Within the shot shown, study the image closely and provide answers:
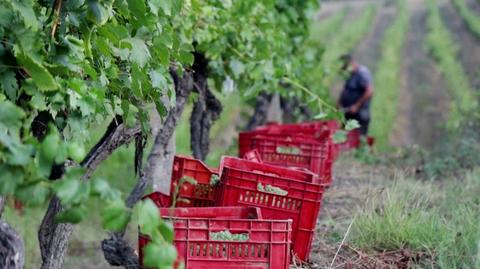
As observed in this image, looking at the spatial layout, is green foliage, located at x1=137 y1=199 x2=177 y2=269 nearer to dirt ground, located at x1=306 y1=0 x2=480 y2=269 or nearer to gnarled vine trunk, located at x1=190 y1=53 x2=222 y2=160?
dirt ground, located at x1=306 y1=0 x2=480 y2=269

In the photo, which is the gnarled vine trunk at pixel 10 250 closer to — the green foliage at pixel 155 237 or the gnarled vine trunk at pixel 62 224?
the green foliage at pixel 155 237

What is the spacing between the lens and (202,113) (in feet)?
21.0

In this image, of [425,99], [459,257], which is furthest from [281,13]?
[425,99]

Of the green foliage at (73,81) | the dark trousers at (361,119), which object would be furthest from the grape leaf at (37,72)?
the dark trousers at (361,119)

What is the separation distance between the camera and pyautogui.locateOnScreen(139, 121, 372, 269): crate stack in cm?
325

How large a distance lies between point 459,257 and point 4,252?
2.53m

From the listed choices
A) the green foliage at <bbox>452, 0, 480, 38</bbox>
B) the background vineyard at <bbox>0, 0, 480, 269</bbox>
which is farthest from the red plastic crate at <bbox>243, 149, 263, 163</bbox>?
the green foliage at <bbox>452, 0, 480, 38</bbox>

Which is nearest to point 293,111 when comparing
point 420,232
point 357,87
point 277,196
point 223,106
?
point 357,87

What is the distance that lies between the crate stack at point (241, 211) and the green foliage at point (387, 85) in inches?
344

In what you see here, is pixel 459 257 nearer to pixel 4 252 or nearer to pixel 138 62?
pixel 138 62

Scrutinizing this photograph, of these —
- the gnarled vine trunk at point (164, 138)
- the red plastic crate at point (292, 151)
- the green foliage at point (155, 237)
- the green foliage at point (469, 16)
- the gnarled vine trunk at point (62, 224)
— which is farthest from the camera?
the green foliage at point (469, 16)

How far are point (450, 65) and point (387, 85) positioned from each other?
11.7ft

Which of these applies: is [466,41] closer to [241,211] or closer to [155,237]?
[241,211]

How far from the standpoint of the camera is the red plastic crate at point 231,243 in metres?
3.21
